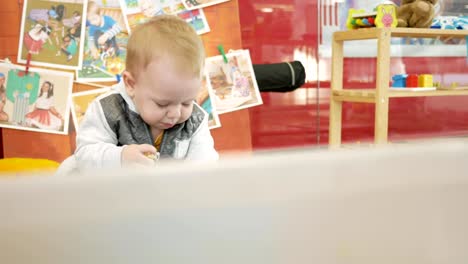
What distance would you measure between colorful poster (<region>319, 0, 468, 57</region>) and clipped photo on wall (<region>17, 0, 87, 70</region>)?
1183mm

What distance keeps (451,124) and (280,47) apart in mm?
1326

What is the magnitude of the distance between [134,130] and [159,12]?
1.36m

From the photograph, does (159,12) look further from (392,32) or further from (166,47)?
(166,47)

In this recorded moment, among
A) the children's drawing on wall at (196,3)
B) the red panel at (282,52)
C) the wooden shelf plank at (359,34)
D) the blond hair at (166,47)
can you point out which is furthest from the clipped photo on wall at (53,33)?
the blond hair at (166,47)

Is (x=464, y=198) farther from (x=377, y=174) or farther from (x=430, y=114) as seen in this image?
(x=430, y=114)

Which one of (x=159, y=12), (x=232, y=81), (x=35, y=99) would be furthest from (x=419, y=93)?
(x=35, y=99)

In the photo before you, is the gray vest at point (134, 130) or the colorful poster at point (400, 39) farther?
the colorful poster at point (400, 39)

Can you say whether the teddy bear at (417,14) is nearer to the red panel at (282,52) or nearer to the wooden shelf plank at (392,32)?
the wooden shelf plank at (392,32)

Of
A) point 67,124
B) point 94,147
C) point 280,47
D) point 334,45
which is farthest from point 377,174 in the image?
point 280,47

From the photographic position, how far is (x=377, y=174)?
142mm

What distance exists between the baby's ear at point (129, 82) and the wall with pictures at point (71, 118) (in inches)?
40.4

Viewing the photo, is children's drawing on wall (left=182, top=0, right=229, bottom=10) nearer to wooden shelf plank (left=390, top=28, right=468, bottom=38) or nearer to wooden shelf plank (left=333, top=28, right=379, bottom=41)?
wooden shelf plank (left=333, top=28, right=379, bottom=41)

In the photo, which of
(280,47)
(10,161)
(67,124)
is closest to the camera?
(10,161)

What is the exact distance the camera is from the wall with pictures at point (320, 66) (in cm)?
257
